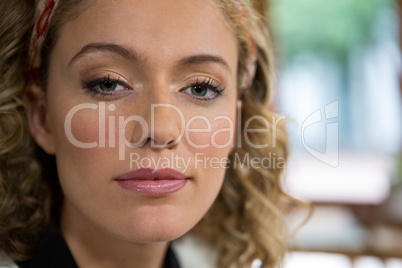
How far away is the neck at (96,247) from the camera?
98 cm

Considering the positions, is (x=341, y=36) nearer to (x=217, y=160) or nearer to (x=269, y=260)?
(x=269, y=260)

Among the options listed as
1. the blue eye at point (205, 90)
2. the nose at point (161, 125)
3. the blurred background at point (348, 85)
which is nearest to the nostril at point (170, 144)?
the nose at point (161, 125)

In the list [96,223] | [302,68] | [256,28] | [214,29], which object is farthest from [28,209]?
[302,68]

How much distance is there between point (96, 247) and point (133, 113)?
11.8 inches

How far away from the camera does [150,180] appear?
2.85 feet

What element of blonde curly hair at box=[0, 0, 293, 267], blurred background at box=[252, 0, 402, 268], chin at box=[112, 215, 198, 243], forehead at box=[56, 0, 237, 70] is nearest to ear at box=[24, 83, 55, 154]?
blonde curly hair at box=[0, 0, 293, 267]

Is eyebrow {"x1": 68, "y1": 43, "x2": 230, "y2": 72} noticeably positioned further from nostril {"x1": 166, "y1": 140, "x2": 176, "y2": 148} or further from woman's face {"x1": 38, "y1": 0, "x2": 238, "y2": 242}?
nostril {"x1": 166, "y1": 140, "x2": 176, "y2": 148}

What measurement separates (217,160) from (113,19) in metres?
0.32

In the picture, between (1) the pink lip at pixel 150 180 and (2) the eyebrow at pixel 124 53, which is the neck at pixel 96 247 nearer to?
(1) the pink lip at pixel 150 180

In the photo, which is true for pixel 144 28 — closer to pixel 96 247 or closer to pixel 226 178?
pixel 96 247

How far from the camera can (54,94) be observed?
0.92m

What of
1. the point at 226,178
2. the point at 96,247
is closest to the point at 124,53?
the point at 96,247

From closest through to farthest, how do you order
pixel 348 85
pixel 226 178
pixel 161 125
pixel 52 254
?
pixel 161 125
pixel 52 254
pixel 226 178
pixel 348 85

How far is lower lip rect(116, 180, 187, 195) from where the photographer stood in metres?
0.86
